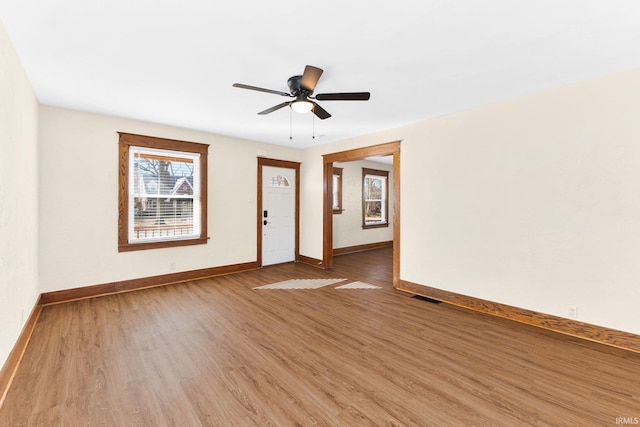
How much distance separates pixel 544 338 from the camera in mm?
2828

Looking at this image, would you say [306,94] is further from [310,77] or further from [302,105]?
[310,77]

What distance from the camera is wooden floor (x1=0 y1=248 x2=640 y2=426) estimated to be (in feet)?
5.84

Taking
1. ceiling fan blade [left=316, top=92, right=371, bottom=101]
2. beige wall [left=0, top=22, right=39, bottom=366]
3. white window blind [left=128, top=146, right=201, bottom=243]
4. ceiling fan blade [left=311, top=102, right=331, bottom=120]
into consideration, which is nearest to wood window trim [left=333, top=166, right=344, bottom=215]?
white window blind [left=128, top=146, right=201, bottom=243]

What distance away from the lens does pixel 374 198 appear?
838 centimetres

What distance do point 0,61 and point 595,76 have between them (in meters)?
5.07

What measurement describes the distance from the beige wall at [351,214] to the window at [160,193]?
3520mm

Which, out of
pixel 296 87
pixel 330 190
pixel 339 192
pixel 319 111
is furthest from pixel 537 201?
pixel 339 192

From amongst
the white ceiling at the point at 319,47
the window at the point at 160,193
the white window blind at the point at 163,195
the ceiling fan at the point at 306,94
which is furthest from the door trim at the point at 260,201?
the ceiling fan at the point at 306,94

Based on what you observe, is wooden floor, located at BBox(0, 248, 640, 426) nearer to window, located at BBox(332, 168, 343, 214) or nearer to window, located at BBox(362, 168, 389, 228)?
window, located at BBox(332, 168, 343, 214)

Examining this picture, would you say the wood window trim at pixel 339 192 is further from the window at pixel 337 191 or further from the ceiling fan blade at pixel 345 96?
the ceiling fan blade at pixel 345 96

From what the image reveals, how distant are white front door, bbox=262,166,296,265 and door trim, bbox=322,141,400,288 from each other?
35.0 inches

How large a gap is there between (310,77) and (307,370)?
2.45m

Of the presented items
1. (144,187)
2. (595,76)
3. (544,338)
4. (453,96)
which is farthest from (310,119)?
(544,338)

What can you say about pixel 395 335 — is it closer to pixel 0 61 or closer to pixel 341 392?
pixel 341 392
